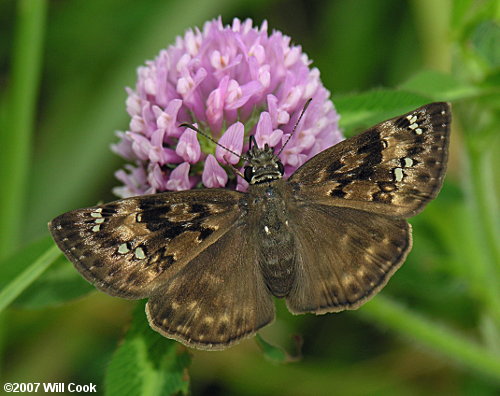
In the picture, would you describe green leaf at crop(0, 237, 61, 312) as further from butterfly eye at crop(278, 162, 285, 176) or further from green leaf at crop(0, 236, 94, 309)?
butterfly eye at crop(278, 162, 285, 176)

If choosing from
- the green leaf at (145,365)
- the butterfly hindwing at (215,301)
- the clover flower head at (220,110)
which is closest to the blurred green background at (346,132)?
the green leaf at (145,365)

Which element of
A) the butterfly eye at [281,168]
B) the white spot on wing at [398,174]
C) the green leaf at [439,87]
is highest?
the green leaf at [439,87]

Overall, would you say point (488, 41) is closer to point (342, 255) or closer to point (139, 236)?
point (342, 255)

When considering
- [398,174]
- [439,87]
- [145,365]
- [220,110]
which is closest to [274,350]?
[145,365]

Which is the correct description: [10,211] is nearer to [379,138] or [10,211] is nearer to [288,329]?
[288,329]

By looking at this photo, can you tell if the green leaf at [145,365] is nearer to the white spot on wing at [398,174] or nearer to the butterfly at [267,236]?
the butterfly at [267,236]

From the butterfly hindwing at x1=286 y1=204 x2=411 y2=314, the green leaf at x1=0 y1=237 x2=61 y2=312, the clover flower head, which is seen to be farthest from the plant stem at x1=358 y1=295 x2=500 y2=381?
the green leaf at x1=0 y1=237 x2=61 y2=312
